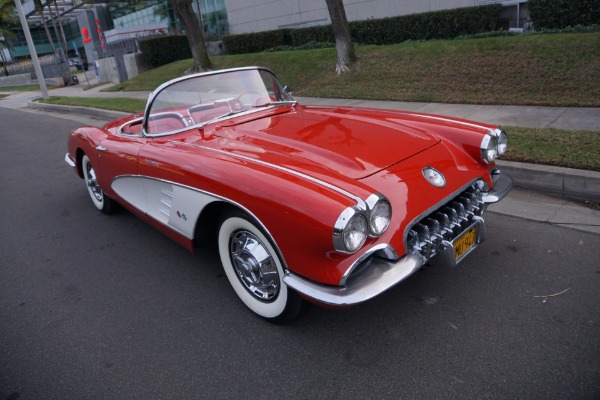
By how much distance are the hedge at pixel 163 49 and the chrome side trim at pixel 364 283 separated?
19.1 m

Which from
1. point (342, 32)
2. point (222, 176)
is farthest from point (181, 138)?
point (342, 32)

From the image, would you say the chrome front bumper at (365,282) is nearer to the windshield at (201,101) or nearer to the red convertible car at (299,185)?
the red convertible car at (299,185)

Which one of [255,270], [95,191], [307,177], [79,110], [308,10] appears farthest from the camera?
[308,10]

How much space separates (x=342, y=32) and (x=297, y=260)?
29.4 feet

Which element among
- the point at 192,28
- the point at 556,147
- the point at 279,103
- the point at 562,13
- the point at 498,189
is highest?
the point at 192,28

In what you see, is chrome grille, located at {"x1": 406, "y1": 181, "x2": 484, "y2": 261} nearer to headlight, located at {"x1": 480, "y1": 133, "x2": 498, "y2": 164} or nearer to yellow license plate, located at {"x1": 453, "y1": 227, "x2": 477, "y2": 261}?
yellow license plate, located at {"x1": 453, "y1": 227, "x2": 477, "y2": 261}

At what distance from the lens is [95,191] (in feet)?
15.6

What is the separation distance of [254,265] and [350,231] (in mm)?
765

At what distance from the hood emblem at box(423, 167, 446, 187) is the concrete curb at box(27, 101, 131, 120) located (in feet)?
31.0

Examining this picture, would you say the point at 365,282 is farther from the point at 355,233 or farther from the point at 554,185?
the point at 554,185

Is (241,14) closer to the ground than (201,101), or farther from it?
farther from it

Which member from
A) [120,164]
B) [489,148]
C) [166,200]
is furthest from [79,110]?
[489,148]

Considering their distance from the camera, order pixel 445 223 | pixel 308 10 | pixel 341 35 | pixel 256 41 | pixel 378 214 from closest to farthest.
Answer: pixel 378 214 < pixel 445 223 < pixel 341 35 < pixel 256 41 < pixel 308 10

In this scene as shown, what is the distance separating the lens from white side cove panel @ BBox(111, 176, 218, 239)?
285 cm
